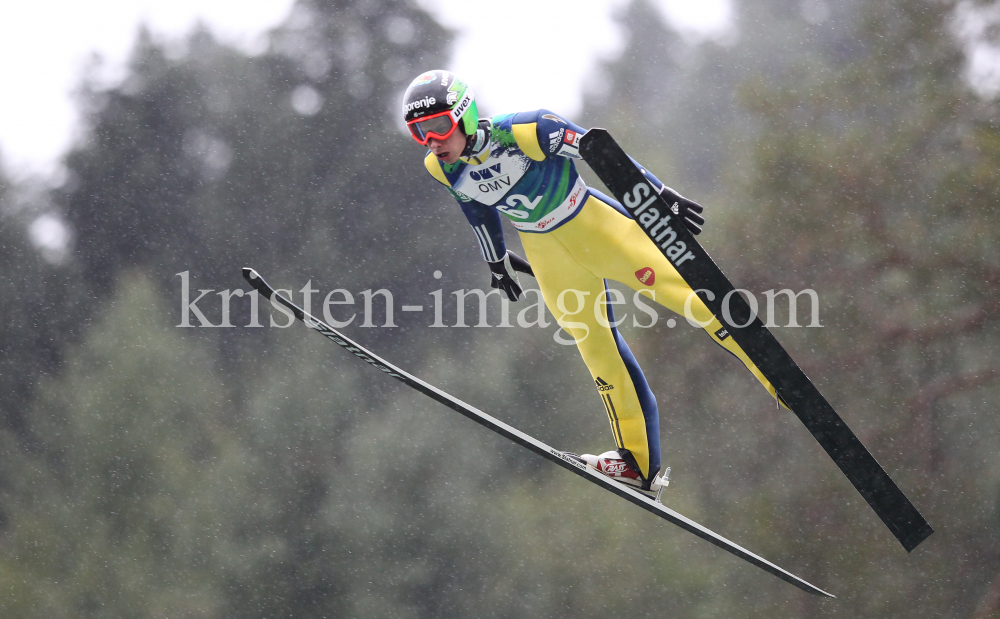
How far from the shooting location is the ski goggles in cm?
282

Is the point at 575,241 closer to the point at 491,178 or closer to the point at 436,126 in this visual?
the point at 491,178

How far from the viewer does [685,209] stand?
2867 mm

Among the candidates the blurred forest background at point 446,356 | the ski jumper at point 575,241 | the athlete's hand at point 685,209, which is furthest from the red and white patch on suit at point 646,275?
the blurred forest background at point 446,356

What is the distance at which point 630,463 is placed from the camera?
3324mm

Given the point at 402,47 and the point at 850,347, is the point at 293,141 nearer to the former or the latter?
the point at 402,47

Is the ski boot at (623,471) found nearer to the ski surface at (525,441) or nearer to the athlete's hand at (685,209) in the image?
the ski surface at (525,441)

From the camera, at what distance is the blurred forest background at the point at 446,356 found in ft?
30.9

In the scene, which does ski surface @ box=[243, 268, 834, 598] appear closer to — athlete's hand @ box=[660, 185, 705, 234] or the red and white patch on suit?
the red and white patch on suit

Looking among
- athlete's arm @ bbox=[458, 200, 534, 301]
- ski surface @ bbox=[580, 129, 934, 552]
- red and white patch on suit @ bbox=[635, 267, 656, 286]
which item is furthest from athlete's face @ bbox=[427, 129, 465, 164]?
red and white patch on suit @ bbox=[635, 267, 656, 286]

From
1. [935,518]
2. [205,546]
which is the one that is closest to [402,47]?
[205,546]

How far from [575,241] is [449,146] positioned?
0.52 meters

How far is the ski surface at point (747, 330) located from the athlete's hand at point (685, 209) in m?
0.13

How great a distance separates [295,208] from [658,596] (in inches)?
279

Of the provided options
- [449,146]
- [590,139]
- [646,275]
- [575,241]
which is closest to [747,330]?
[646,275]
